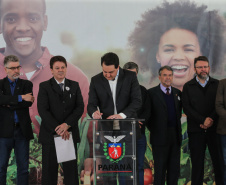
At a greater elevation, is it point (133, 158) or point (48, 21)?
point (48, 21)

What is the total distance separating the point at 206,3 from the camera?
5832 mm

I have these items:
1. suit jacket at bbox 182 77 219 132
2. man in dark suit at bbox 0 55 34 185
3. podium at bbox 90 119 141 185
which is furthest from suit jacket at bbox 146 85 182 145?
man in dark suit at bbox 0 55 34 185

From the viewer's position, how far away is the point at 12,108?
4.55 m

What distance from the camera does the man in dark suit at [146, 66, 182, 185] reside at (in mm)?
4840

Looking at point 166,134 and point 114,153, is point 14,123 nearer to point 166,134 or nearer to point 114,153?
point 114,153

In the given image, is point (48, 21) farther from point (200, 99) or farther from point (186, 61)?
point (200, 99)

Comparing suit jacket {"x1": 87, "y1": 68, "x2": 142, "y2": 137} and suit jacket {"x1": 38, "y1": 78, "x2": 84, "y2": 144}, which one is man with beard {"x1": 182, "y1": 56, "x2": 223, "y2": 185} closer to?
suit jacket {"x1": 87, "y1": 68, "x2": 142, "y2": 137}

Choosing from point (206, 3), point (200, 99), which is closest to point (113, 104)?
point (200, 99)

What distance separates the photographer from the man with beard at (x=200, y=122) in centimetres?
479

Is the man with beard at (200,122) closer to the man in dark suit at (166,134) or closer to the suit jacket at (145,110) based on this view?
the man in dark suit at (166,134)

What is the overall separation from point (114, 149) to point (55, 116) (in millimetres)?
1205

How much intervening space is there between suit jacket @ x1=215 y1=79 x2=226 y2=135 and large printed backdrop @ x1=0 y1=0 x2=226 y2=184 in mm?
1133

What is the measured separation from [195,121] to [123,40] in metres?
1.77

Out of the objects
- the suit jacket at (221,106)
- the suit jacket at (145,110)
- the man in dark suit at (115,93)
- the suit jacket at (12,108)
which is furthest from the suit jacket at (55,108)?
the suit jacket at (221,106)
